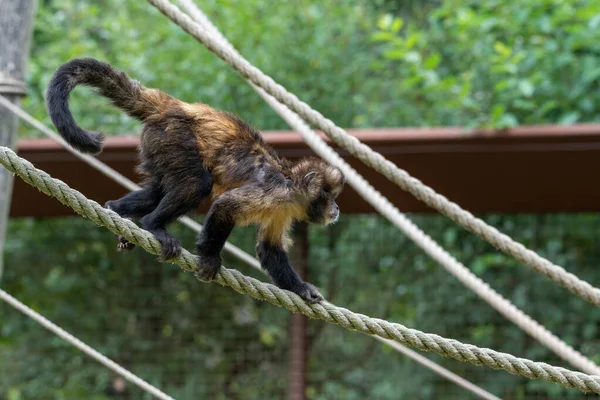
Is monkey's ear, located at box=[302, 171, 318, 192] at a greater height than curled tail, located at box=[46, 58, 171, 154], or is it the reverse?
curled tail, located at box=[46, 58, 171, 154]

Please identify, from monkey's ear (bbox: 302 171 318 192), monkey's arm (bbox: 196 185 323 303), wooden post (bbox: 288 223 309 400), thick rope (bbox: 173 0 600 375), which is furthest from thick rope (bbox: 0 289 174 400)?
wooden post (bbox: 288 223 309 400)

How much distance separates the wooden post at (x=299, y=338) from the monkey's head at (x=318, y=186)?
2.23m

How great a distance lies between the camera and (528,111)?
20.7 ft

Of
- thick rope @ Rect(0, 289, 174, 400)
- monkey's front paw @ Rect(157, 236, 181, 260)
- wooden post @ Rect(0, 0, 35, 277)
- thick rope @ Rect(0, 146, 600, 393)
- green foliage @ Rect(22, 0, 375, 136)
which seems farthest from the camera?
green foliage @ Rect(22, 0, 375, 136)

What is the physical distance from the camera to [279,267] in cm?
357

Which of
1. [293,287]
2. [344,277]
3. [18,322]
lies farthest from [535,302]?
[18,322]

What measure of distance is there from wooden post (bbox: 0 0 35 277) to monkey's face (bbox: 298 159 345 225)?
57.3 inches

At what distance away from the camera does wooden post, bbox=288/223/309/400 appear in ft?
19.0

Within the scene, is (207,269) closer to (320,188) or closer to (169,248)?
(169,248)

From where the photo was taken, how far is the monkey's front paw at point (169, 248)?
3127 mm

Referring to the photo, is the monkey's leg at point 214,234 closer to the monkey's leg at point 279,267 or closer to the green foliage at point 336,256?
the monkey's leg at point 279,267

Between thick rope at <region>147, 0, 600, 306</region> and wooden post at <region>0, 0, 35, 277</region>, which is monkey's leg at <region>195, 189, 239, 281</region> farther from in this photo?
wooden post at <region>0, 0, 35, 277</region>

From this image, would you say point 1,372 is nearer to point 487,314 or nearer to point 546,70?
point 487,314

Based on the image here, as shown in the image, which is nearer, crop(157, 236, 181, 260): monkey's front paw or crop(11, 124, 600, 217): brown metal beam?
crop(157, 236, 181, 260): monkey's front paw
